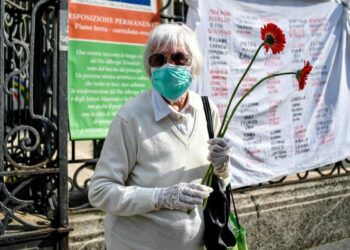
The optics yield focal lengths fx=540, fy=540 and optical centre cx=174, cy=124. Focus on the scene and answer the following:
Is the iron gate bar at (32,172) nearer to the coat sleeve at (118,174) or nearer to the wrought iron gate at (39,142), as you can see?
the wrought iron gate at (39,142)

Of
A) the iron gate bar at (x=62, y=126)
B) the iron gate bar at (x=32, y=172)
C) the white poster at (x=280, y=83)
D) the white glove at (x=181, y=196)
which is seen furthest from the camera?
the white poster at (x=280, y=83)

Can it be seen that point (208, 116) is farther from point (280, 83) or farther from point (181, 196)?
point (280, 83)

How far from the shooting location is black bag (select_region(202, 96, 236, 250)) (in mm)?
2283

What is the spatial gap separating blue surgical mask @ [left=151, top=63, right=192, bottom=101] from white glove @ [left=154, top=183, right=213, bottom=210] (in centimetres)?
41

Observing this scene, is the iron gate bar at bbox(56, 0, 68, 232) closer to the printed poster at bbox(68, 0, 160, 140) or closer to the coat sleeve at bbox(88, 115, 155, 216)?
the printed poster at bbox(68, 0, 160, 140)

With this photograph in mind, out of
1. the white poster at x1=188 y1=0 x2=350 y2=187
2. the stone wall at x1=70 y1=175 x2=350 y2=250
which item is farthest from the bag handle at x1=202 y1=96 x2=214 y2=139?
the stone wall at x1=70 y1=175 x2=350 y2=250

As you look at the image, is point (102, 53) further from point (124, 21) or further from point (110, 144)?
point (110, 144)

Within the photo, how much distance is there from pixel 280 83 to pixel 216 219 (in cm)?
277

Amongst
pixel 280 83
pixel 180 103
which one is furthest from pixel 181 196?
pixel 280 83

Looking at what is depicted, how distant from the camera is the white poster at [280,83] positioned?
14.4 ft

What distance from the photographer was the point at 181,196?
2051mm

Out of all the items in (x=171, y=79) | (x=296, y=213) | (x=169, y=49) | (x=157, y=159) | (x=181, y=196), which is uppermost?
(x=169, y=49)

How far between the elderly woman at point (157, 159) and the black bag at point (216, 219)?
1.5 inches

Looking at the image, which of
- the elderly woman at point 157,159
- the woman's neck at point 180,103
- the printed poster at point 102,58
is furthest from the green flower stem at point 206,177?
the printed poster at point 102,58
